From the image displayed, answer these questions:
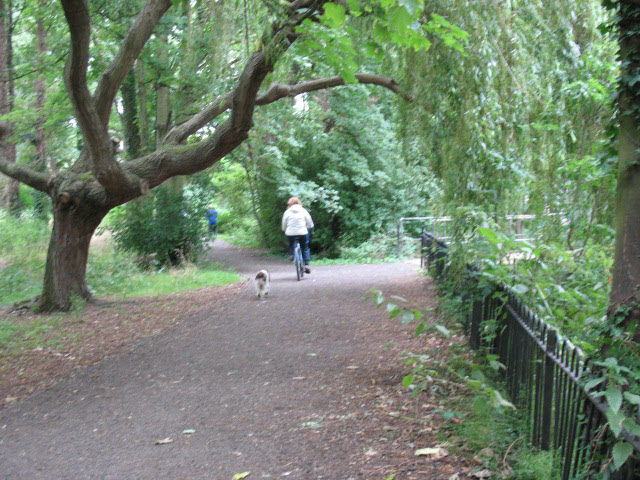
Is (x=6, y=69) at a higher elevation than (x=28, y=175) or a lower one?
higher

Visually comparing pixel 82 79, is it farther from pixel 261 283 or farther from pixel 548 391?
pixel 548 391

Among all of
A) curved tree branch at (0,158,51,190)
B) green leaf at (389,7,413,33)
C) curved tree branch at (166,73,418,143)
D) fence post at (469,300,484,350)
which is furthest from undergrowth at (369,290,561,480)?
curved tree branch at (0,158,51,190)

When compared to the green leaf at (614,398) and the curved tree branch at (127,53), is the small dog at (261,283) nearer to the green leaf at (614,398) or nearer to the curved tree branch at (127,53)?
the curved tree branch at (127,53)

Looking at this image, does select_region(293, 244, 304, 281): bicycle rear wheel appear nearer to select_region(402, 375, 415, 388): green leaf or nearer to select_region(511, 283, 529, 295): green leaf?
select_region(511, 283, 529, 295): green leaf

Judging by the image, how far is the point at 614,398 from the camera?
3.18m

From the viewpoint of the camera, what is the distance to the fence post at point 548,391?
170 inches

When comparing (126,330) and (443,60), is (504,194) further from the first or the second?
(126,330)

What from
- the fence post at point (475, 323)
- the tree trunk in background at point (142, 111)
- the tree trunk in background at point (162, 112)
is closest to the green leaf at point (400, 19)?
the fence post at point (475, 323)

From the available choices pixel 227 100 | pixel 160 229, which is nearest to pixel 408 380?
pixel 227 100

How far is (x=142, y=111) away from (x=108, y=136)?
847 centimetres

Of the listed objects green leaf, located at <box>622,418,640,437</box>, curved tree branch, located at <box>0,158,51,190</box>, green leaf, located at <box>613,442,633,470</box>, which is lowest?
green leaf, located at <box>613,442,633,470</box>

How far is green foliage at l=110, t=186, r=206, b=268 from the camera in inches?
734

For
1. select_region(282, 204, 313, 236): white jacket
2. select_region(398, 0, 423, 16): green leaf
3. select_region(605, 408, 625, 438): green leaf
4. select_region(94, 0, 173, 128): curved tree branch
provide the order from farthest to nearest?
select_region(282, 204, 313, 236): white jacket
select_region(94, 0, 173, 128): curved tree branch
select_region(398, 0, 423, 16): green leaf
select_region(605, 408, 625, 438): green leaf

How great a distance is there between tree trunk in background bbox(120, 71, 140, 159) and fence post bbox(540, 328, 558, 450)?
16335mm
